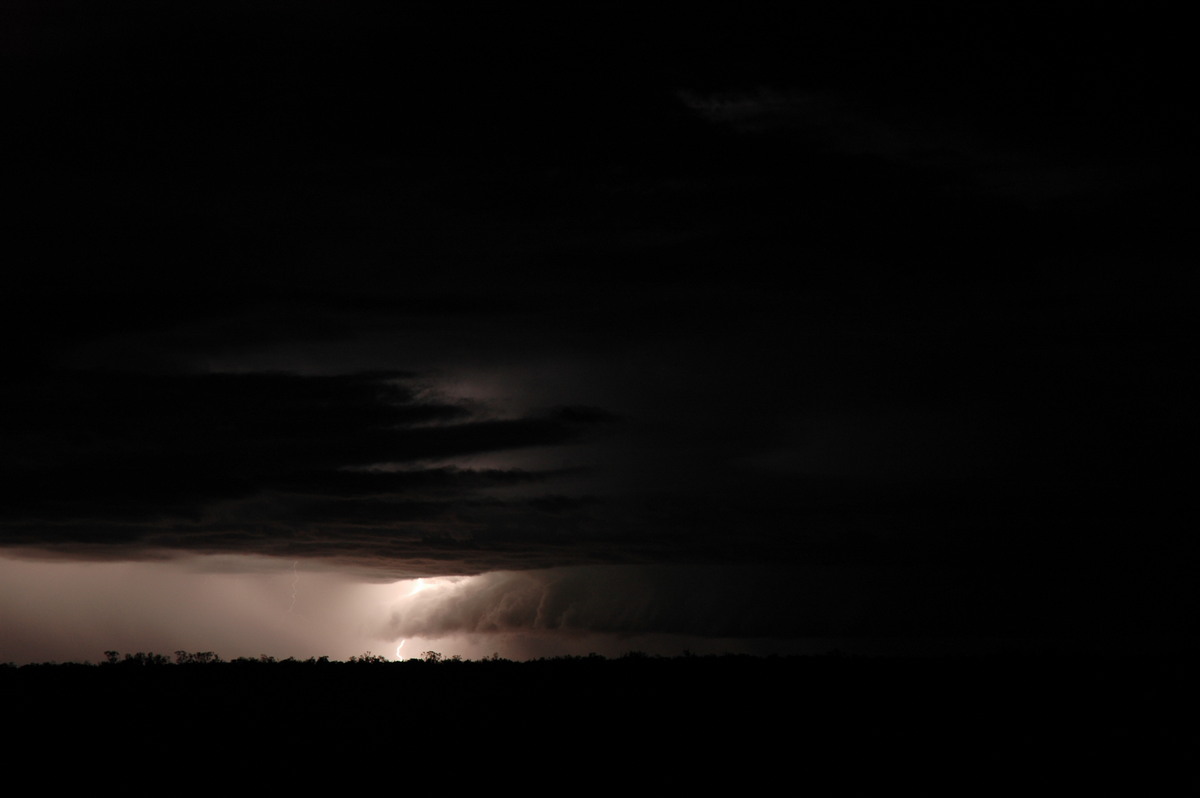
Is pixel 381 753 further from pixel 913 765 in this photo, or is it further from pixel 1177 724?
pixel 1177 724

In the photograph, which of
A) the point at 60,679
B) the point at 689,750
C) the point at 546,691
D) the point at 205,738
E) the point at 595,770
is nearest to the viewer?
the point at 595,770

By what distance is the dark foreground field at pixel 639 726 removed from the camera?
30.2 meters

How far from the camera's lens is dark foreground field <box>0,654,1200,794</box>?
30.2 metres

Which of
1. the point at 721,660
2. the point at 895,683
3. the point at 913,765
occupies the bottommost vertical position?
the point at 913,765

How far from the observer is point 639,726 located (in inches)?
1398

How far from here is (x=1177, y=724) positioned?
35.2m

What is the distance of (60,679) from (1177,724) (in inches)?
1575

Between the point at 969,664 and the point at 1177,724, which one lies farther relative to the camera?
the point at 969,664

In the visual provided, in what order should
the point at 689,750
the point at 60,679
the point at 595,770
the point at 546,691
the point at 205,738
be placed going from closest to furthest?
1. the point at 595,770
2. the point at 689,750
3. the point at 205,738
4. the point at 546,691
5. the point at 60,679

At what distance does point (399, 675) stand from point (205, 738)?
14.3 m

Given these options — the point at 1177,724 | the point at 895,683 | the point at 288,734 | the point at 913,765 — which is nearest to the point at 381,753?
the point at 288,734

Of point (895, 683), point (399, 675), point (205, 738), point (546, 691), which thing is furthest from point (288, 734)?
point (895, 683)

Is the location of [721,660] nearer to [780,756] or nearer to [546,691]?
[546,691]

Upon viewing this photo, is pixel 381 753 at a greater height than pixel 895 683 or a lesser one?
lesser
